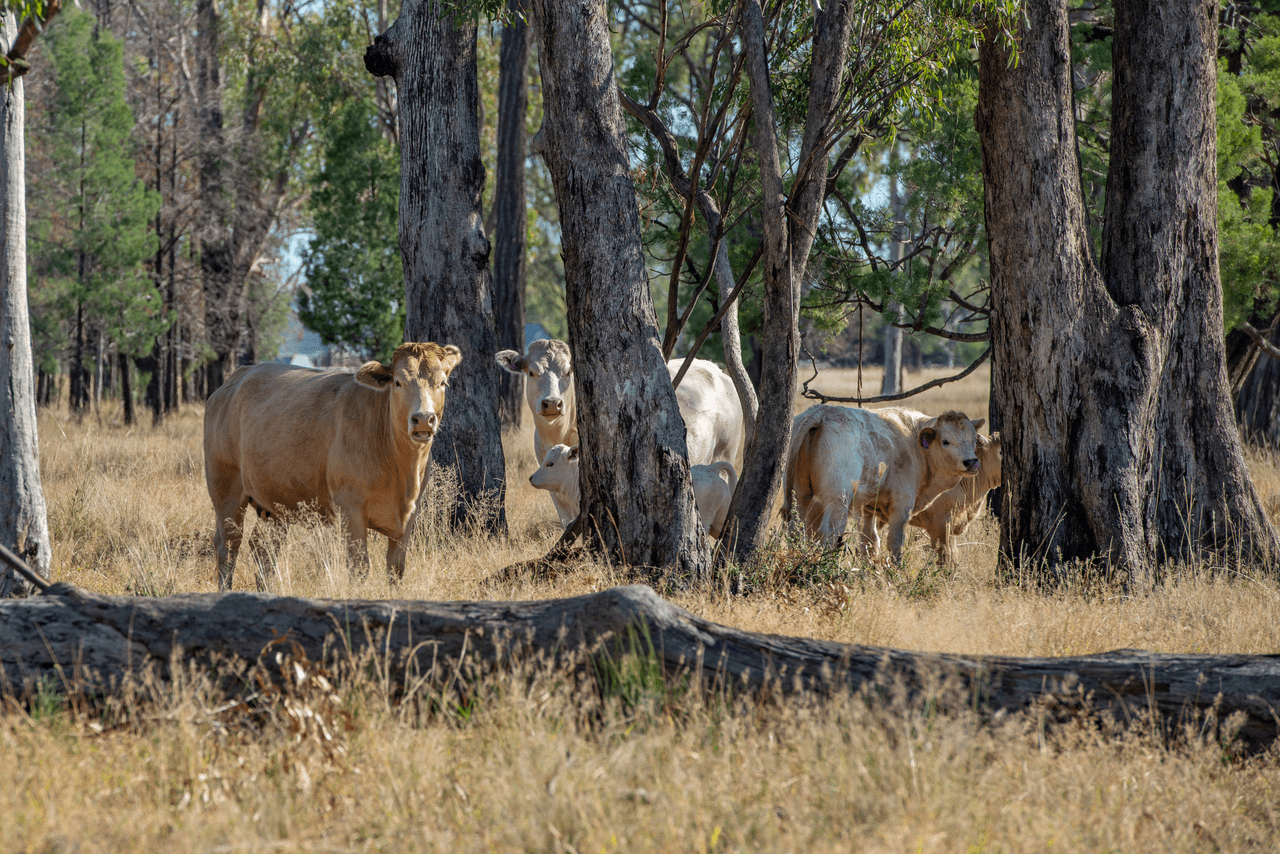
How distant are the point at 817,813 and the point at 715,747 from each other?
19.7 inches

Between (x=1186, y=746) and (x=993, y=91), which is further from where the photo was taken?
(x=993, y=91)

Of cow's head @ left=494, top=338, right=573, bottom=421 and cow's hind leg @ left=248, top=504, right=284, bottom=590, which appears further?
cow's head @ left=494, top=338, right=573, bottom=421

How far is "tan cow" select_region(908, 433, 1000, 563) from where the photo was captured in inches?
338

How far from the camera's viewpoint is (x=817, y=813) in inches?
113

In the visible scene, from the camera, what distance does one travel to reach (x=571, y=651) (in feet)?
11.8

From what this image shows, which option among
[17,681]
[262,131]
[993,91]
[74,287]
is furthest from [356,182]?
[17,681]

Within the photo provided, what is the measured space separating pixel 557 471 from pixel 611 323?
9.19 feet

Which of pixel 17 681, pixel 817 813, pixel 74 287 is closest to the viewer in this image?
pixel 817 813

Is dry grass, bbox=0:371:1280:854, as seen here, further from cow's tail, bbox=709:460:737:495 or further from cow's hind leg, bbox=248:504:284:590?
cow's tail, bbox=709:460:737:495

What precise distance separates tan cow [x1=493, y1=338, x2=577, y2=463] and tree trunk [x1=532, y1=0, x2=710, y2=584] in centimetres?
333

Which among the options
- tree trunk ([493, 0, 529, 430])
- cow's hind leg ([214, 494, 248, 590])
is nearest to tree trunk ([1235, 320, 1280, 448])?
tree trunk ([493, 0, 529, 430])

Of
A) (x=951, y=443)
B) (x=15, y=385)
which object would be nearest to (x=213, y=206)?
(x=15, y=385)

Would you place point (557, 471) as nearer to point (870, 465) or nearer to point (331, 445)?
point (331, 445)

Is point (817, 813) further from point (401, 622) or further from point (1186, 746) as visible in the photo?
point (401, 622)
